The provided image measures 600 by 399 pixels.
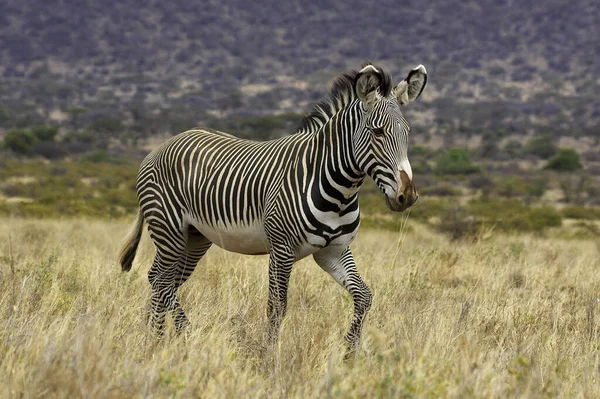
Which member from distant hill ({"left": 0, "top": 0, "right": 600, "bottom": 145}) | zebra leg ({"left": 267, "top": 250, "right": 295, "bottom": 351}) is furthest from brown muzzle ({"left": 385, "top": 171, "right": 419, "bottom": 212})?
distant hill ({"left": 0, "top": 0, "right": 600, "bottom": 145})

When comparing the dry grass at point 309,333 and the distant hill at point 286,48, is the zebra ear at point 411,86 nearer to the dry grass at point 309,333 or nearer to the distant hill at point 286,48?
the dry grass at point 309,333

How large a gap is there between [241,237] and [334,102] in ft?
3.65

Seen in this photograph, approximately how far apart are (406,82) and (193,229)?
2070mm

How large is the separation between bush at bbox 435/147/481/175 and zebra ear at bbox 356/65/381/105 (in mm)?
32738

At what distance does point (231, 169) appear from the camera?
6.20m

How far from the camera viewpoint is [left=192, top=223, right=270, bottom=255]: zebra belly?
5877mm

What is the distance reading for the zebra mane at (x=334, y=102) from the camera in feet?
18.8

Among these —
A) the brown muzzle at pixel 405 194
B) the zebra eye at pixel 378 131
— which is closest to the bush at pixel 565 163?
the zebra eye at pixel 378 131

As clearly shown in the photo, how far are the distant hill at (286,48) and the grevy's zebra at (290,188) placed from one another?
7770cm

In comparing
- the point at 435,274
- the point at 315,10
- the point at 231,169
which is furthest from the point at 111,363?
the point at 315,10

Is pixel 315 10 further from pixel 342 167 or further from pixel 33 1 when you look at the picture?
pixel 342 167

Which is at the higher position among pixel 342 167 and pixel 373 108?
pixel 373 108

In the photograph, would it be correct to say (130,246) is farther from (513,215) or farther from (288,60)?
(288,60)

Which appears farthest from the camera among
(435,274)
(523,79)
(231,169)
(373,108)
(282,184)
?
(523,79)
